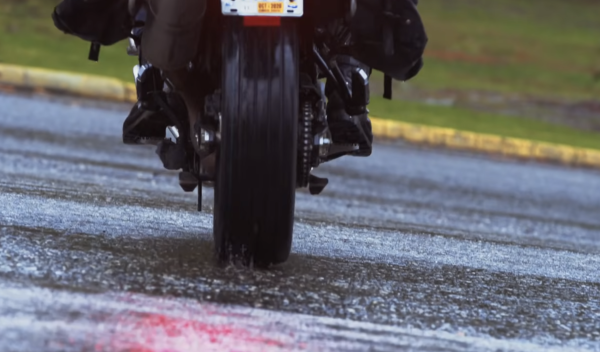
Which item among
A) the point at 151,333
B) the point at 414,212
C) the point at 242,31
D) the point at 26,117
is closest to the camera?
the point at 151,333

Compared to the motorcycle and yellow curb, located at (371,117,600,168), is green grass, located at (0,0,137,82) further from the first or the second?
the motorcycle

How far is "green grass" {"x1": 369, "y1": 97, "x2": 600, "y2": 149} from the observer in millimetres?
12984

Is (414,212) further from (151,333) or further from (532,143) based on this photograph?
(532,143)

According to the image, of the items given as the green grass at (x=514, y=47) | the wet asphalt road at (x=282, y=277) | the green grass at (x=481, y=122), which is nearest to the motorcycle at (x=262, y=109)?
the wet asphalt road at (x=282, y=277)

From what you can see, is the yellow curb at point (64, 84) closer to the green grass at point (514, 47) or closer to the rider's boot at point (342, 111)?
the green grass at point (514, 47)

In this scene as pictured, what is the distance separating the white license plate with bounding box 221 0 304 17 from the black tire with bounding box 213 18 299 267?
9 centimetres

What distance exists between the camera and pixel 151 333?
2.84 metres

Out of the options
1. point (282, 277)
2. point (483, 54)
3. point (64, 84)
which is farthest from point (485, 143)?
point (483, 54)

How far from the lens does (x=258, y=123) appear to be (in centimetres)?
348

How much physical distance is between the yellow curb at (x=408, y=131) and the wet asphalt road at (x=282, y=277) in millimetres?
4520

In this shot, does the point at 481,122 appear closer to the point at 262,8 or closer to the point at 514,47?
the point at 262,8

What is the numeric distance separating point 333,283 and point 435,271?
637mm

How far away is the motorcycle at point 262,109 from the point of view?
3.49 metres

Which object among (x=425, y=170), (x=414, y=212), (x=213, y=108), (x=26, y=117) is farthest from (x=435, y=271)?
(x=26, y=117)
